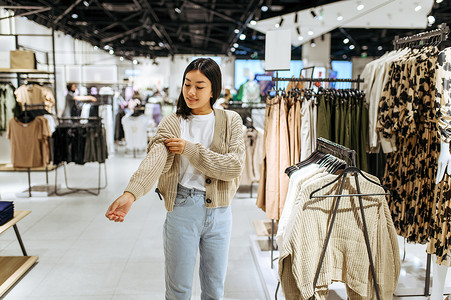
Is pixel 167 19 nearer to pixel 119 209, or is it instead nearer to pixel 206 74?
pixel 206 74

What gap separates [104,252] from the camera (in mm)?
3992

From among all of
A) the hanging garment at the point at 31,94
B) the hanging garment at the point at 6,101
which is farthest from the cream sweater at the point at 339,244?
the hanging garment at the point at 6,101

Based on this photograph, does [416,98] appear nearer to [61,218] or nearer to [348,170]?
[348,170]

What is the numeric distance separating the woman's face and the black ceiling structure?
6.45 m

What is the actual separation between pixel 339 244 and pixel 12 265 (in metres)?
2.93

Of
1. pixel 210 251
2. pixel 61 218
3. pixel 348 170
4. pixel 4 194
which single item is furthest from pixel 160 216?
pixel 348 170

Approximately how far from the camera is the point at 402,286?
10.3 ft

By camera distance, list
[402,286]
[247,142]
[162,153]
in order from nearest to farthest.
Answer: [162,153]
[402,286]
[247,142]

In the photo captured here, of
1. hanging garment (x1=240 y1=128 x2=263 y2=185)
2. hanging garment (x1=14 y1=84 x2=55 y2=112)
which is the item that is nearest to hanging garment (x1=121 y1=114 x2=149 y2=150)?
hanging garment (x1=14 y1=84 x2=55 y2=112)

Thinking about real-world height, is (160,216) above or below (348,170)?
→ below

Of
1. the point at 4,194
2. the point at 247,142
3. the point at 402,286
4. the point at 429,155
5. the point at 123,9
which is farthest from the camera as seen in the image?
the point at 123,9

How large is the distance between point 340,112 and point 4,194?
5562mm

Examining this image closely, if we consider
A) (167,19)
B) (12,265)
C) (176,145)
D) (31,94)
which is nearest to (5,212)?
(12,265)

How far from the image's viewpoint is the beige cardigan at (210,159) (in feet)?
5.86
